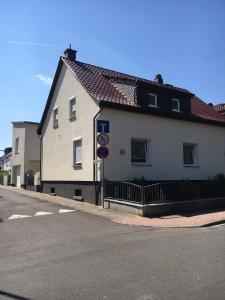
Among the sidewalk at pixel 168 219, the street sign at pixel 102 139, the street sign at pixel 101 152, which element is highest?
the street sign at pixel 102 139

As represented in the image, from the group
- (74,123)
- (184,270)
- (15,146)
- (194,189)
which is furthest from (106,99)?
(15,146)

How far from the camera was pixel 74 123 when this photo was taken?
19594 millimetres

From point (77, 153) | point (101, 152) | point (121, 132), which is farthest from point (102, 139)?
point (77, 153)

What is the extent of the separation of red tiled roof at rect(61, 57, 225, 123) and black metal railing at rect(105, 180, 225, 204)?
4.42 meters

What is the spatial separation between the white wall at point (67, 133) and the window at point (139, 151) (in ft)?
6.89

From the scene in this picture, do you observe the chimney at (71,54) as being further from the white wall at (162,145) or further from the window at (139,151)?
the window at (139,151)

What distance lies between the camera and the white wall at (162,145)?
1712 centimetres

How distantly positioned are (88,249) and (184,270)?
8.73 feet

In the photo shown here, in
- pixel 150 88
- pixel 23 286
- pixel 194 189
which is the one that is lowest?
pixel 23 286

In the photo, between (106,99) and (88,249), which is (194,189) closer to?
(106,99)

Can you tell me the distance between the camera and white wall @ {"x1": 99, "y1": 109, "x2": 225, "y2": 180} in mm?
17125

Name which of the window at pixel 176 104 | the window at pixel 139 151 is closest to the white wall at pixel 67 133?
the window at pixel 139 151

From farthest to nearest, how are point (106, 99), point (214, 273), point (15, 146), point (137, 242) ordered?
point (15, 146)
point (106, 99)
point (137, 242)
point (214, 273)

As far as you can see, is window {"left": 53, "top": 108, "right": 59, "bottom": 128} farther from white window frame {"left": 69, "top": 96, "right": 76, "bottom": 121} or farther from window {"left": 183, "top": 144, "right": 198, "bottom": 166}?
window {"left": 183, "top": 144, "right": 198, "bottom": 166}
